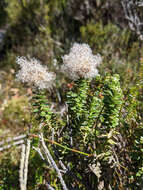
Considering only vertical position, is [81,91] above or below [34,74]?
below

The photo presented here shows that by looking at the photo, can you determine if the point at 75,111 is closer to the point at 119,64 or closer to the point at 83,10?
the point at 119,64

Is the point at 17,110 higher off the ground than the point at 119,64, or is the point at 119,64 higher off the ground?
the point at 119,64

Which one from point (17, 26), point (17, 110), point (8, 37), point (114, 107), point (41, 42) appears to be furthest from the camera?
point (8, 37)

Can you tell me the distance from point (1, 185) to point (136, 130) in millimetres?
1137

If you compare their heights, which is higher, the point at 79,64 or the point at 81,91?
the point at 79,64

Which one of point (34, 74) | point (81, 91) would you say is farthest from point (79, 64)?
point (34, 74)

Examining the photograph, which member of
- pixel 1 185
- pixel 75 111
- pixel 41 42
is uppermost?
pixel 41 42

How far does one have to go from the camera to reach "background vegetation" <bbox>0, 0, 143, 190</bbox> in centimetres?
110

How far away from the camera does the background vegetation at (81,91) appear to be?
1.10 m

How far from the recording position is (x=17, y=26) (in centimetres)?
553

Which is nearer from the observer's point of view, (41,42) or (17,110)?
(17,110)

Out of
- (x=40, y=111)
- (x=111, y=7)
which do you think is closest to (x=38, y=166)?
(x=40, y=111)

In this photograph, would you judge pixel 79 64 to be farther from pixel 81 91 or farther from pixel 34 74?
pixel 34 74

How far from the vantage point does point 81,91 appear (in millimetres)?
1062
